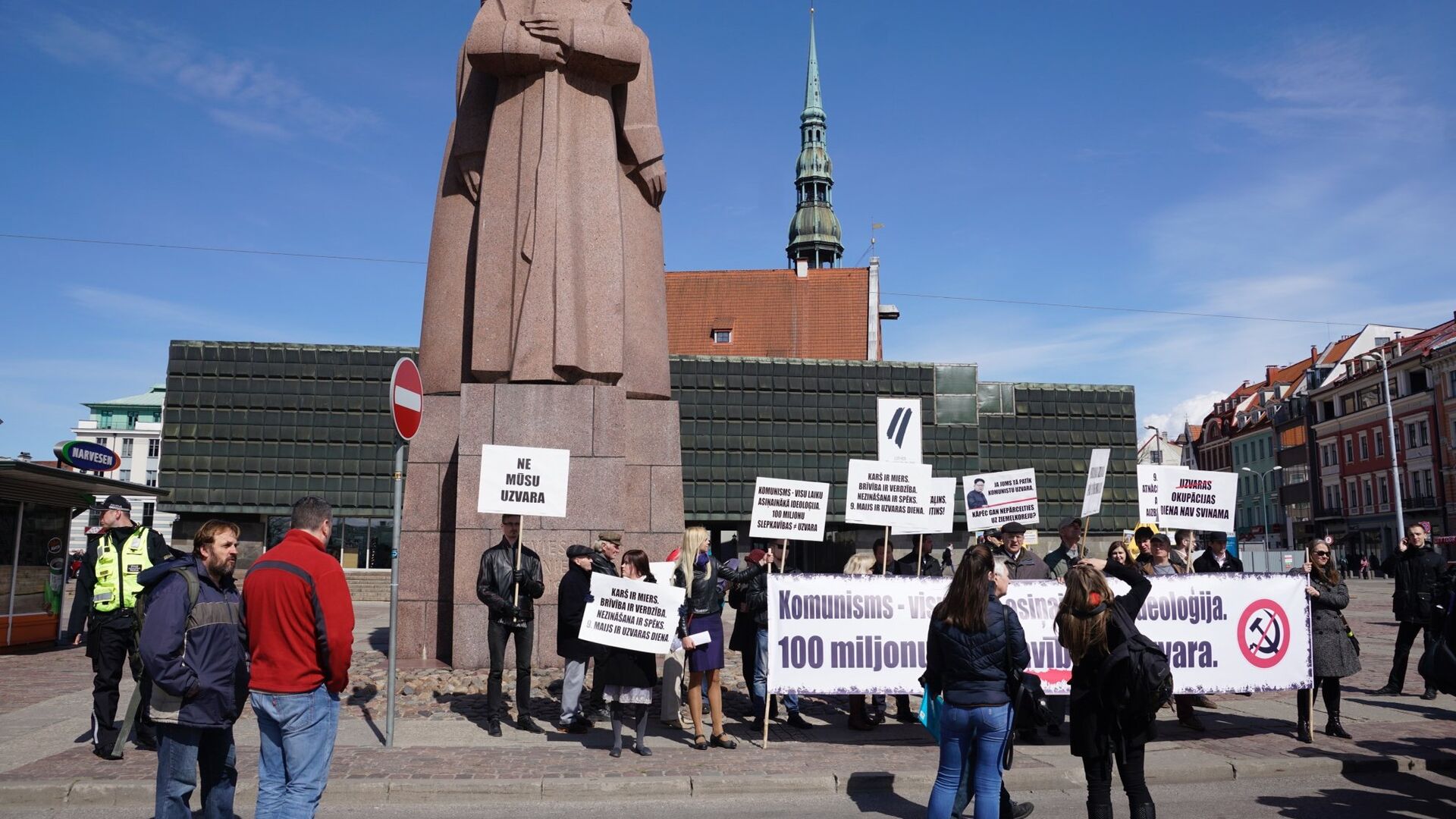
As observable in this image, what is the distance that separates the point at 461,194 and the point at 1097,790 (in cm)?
1102

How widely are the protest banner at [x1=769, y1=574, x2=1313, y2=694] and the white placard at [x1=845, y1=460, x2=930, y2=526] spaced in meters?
1.23

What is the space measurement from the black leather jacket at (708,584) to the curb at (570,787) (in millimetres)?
1586

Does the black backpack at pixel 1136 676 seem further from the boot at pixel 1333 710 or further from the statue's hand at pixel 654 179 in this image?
the statue's hand at pixel 654 179

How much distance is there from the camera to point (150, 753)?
27.7ft

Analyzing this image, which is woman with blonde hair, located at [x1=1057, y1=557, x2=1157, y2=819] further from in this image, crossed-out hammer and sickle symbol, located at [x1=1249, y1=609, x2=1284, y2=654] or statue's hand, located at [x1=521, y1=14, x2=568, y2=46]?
statue's hand, located at [x1=521, y1=14, x2=568, y2=46]

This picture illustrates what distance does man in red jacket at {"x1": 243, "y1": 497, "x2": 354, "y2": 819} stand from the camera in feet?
16.6

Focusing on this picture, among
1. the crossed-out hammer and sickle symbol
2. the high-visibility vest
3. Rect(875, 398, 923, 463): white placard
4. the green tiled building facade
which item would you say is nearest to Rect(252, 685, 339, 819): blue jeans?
the high-visibility vest

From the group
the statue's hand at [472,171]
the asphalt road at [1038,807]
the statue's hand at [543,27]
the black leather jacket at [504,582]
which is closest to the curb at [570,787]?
the asphalt road at [1038,807]

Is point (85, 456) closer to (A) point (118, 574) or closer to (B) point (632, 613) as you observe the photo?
(A) point (118, 574)

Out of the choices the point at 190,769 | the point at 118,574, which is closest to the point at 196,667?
the point at 190,769

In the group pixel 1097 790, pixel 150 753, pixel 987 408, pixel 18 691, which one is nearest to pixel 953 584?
pixel 1097 790

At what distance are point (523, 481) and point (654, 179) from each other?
590 cm

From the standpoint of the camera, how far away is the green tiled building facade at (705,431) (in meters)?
35.0

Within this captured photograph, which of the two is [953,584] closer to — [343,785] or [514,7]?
[343,785]
